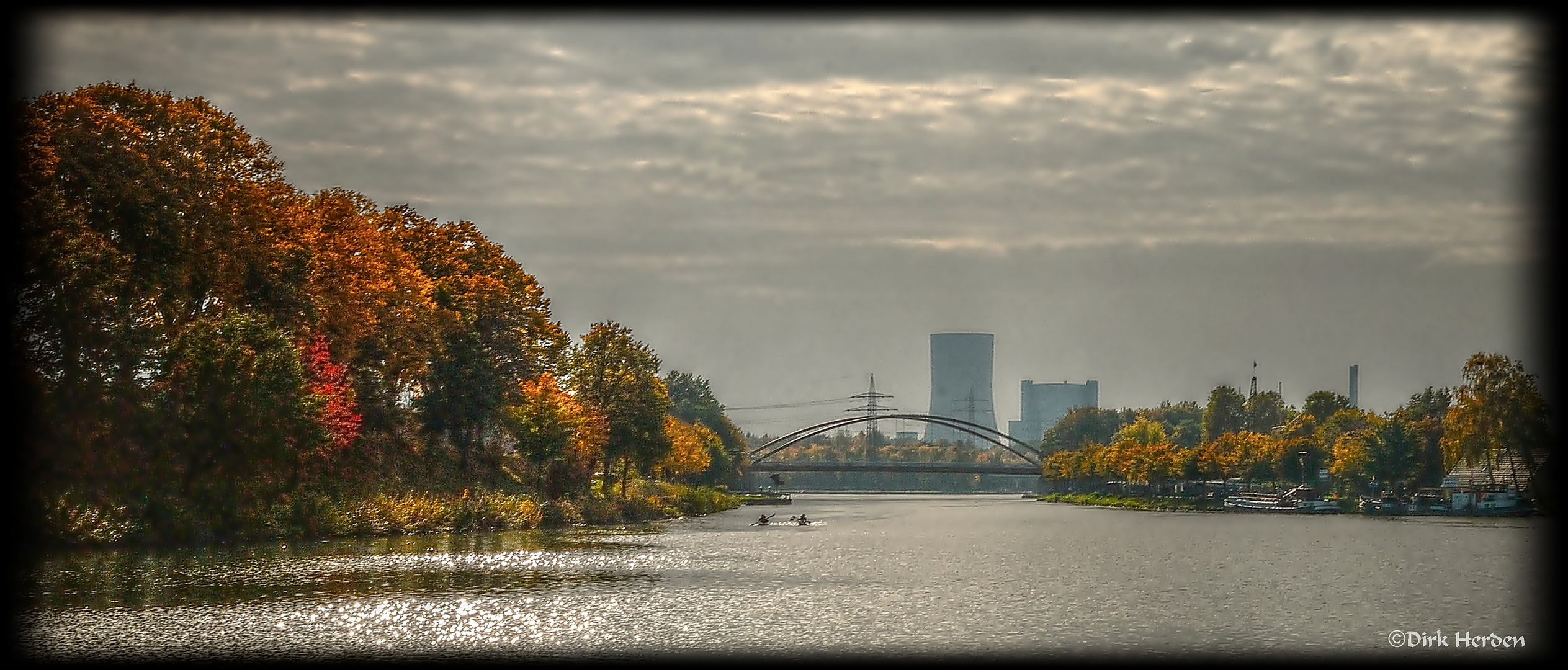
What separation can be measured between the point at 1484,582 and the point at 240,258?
158ft

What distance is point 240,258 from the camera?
56.5 m

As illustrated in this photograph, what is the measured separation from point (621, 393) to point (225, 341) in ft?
134

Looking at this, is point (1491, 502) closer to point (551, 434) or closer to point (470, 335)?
point (551, 434)

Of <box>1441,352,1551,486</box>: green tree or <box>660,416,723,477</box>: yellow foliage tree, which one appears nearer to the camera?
<box>1441,352,1551,486</box>: green tree

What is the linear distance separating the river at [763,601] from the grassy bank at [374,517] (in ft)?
5.09

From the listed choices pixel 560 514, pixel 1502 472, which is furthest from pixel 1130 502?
pixel 560 514

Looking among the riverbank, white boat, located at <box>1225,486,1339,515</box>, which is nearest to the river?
white boat, located at <box>1225,486,1339,515</box>

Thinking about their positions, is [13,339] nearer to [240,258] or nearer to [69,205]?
[69,205]

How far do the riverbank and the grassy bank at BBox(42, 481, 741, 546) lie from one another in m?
58.4

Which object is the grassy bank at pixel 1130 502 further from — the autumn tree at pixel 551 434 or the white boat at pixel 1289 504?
the autumn tree at pixel 551 434

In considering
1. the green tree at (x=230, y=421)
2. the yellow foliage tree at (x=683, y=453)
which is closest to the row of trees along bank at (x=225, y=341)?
the green tree at (x=230, y=421)

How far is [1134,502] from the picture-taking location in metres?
141

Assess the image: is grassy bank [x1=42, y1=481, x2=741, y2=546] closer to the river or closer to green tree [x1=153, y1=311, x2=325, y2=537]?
green tree [x1=153, y1=311, x2=325, y2=537]

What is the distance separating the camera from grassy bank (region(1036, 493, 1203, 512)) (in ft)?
428
